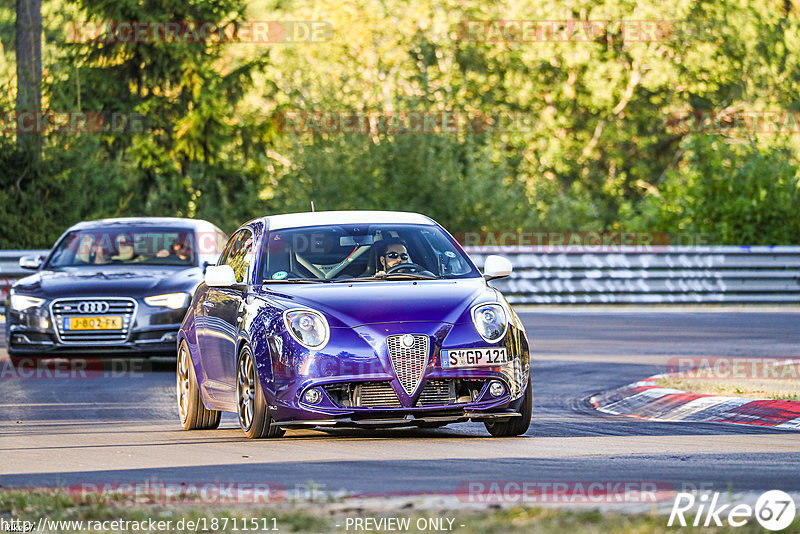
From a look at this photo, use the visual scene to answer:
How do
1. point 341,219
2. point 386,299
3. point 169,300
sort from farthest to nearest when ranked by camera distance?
point 169,300 → point 341,219 → point 386,299

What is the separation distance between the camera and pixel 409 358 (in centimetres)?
994

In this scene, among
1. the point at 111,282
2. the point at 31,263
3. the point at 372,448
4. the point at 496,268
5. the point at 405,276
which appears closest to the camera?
the point at 372,448

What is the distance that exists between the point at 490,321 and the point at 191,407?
2.72m

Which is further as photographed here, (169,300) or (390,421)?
(169,300)

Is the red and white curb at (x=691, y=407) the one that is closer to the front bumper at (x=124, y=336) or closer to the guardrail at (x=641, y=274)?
the front bumper at (x=124, y=336)

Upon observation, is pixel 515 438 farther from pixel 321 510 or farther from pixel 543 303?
pixel 543 303

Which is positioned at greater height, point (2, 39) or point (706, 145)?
point (2, 39)

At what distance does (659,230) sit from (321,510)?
2739cm

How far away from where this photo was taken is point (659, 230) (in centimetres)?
3362

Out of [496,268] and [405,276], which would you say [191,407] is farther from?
[496,268]

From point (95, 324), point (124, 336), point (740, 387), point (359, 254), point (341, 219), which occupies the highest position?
point (341, 219)

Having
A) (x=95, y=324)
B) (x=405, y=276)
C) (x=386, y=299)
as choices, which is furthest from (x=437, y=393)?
(x=95, y=324)

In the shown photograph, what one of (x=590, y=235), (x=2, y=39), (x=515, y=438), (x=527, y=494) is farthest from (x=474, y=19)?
(x=527, y=494)

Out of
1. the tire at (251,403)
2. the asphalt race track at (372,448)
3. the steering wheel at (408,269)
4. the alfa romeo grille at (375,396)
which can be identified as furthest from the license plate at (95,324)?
the alfa romeo grille at (375,396)
